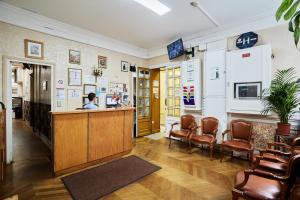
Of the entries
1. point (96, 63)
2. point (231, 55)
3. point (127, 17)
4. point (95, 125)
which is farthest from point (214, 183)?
point (96, 63)

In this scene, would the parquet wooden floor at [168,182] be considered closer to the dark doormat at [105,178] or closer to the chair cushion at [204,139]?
the dark doormat at [105,178]

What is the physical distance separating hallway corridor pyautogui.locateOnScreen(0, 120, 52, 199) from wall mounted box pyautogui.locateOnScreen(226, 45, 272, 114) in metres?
4.20

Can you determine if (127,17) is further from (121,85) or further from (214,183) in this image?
(214,183)

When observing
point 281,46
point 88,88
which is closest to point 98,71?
point 88,88

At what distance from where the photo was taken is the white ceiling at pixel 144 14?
3.09 metres

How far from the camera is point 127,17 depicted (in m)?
3.65

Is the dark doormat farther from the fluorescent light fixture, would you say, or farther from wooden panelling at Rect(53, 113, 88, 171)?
the fluorescent light fixture

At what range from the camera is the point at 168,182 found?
2678 millimetres

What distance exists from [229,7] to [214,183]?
3.37 m

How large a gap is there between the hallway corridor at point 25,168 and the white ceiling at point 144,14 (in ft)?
10.7

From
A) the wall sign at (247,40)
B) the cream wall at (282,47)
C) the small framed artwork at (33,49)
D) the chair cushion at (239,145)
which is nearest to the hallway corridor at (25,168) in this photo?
the small framed artwork at (33,49)

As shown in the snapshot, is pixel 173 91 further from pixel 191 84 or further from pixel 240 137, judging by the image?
pixel 240 137

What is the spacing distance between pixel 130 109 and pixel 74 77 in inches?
68.4

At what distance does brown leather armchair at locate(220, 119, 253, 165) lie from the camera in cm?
324
